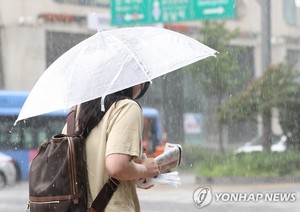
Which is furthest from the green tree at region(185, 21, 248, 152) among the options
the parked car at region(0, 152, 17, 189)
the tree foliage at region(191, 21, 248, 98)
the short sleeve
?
the short sleeve

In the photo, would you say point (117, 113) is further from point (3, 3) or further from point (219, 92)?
point (3, 3)

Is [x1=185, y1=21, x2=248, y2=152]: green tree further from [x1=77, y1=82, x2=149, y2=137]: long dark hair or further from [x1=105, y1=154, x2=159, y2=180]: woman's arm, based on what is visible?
[x1=105, y1=154, x2=159, y2=180]: woman's arm

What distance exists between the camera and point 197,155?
22.0m

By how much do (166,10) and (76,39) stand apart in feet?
22.6

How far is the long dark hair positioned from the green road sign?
1382cm

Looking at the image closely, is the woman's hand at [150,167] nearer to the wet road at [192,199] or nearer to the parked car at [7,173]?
the wet road at [192,199]

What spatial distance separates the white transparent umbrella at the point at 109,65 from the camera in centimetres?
299

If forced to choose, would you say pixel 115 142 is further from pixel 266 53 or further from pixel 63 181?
pixel 266 53

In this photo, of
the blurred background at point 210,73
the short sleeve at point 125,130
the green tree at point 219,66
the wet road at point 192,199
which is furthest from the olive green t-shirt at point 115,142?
the green tree at point 219,66

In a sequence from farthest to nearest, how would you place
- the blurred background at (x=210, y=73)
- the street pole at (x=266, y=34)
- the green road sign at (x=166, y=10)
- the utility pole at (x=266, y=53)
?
1. the street pole at (x=266, y=34)
2. the utility pole at (x=266, y=53)
3. the blurred background at (x=210, y=73)
4. the green road sign at (x=166, y=10)

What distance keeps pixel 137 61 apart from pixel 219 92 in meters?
17.8

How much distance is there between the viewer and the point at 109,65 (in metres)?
3.04

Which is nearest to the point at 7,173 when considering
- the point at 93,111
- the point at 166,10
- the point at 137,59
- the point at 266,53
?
the point at 166,10

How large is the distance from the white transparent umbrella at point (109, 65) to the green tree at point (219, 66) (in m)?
16.2
